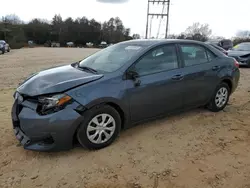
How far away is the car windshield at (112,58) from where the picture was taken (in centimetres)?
384

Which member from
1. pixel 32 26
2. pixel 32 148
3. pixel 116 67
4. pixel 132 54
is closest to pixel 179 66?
pixel 132 54

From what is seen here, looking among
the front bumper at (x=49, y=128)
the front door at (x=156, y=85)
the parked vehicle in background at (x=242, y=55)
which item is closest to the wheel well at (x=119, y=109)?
the front door at (x=156, y=85)

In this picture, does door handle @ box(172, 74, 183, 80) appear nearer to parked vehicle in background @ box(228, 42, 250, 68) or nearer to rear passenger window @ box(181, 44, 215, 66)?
rear passenger window @ box(181, 44, 215, 66)

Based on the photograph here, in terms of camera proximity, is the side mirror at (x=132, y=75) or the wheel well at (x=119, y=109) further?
the side mirror at (x=132, y=75)

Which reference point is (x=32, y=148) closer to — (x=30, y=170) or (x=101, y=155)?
(x=30, y=170)

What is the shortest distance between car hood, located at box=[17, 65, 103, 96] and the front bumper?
0.24 m

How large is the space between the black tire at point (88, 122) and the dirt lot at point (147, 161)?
109mm

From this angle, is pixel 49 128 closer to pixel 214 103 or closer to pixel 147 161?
pixel 147 161

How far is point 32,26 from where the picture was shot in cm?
7206

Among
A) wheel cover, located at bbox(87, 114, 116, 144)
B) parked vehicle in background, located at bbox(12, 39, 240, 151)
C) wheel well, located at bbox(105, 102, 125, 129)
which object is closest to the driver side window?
parked vehicle in background, located at bbox(12, 39, 240, 151)

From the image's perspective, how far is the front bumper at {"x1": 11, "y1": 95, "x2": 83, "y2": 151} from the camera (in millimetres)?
3096

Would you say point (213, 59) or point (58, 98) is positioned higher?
point (213, 59)

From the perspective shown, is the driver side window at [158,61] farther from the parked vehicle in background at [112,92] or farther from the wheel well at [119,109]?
the wheel well at [119,109]

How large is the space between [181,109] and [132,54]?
1364mm
